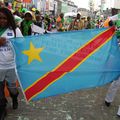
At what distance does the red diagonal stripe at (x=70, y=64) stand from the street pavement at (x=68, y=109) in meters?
0.50

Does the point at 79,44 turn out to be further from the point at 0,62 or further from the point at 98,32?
the point at 0,62

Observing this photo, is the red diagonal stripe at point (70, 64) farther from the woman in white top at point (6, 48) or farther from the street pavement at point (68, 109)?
the street pavement at point (68, 109)

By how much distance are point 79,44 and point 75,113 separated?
113 cm

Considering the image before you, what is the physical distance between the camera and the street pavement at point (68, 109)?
5445 mm

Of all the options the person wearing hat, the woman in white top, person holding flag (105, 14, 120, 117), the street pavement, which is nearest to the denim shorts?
the woman in white top

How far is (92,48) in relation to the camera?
17.7ft

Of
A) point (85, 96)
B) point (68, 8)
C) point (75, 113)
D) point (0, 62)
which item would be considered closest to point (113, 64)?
point (75, 113)

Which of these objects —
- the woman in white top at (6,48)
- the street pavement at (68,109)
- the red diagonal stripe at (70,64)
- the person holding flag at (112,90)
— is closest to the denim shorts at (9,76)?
the woman in white top at (6,48)

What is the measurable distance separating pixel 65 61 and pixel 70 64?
93mm

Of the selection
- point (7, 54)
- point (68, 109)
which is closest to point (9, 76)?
point (7, 54)

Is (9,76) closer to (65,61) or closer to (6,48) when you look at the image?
(6,48)

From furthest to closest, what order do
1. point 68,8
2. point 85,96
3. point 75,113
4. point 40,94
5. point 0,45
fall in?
point 68,8 < point 85,96 < point 75,113 < point 40,94 < point 0,45

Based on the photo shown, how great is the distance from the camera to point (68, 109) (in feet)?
19.1

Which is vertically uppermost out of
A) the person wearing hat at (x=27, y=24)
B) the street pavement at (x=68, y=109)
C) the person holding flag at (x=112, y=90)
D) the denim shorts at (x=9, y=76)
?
the person wearing hat at (x=27, y=24)
